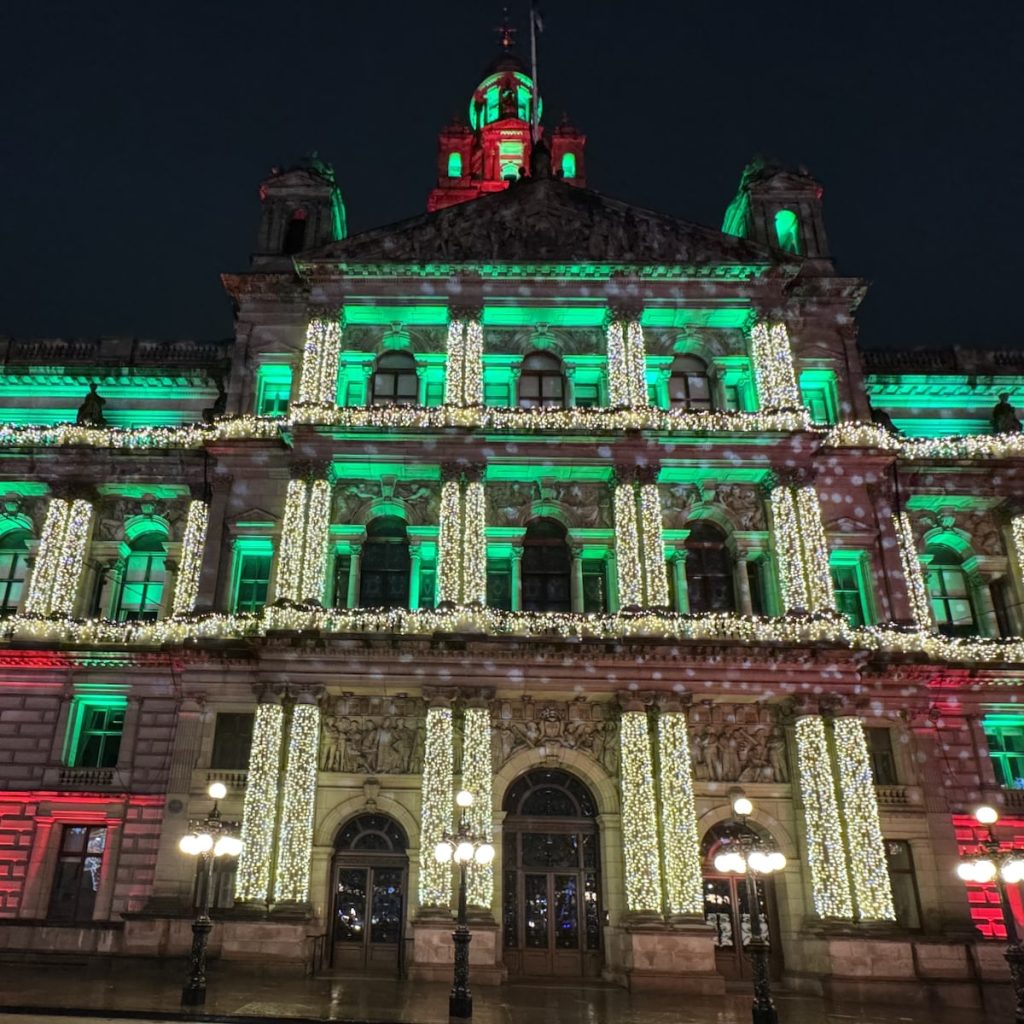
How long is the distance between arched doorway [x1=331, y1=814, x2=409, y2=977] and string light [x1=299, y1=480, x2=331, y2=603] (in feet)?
21.0

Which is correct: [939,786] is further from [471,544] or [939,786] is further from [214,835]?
[214,835]

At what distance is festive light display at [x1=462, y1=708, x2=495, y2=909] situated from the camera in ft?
74.9

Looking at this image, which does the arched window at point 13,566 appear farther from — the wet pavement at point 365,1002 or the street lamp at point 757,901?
the street lamp at point 757,901

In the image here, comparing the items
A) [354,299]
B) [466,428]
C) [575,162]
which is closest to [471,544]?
[466,428]

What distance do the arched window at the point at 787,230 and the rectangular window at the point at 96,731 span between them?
1022 inches

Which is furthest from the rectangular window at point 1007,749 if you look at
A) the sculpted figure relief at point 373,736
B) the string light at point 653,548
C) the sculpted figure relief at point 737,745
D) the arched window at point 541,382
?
the sculpted figure relief at point 373,736

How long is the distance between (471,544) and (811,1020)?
1436 cm

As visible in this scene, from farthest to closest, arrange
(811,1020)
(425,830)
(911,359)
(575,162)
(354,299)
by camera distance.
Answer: (575,162)
(911,359)
(354,299)
(425,830)
(811,1020)

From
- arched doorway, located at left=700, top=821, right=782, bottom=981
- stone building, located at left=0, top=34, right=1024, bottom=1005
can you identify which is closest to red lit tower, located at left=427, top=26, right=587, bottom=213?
stone building, located at left=0, top=34, right=1024, bottom=1005

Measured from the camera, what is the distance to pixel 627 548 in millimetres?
26750

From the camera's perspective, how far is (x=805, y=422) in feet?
92.5

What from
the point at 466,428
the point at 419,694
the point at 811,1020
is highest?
the point at 466,428

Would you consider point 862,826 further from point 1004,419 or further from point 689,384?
point 1004,419

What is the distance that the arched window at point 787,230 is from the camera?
105 ft
